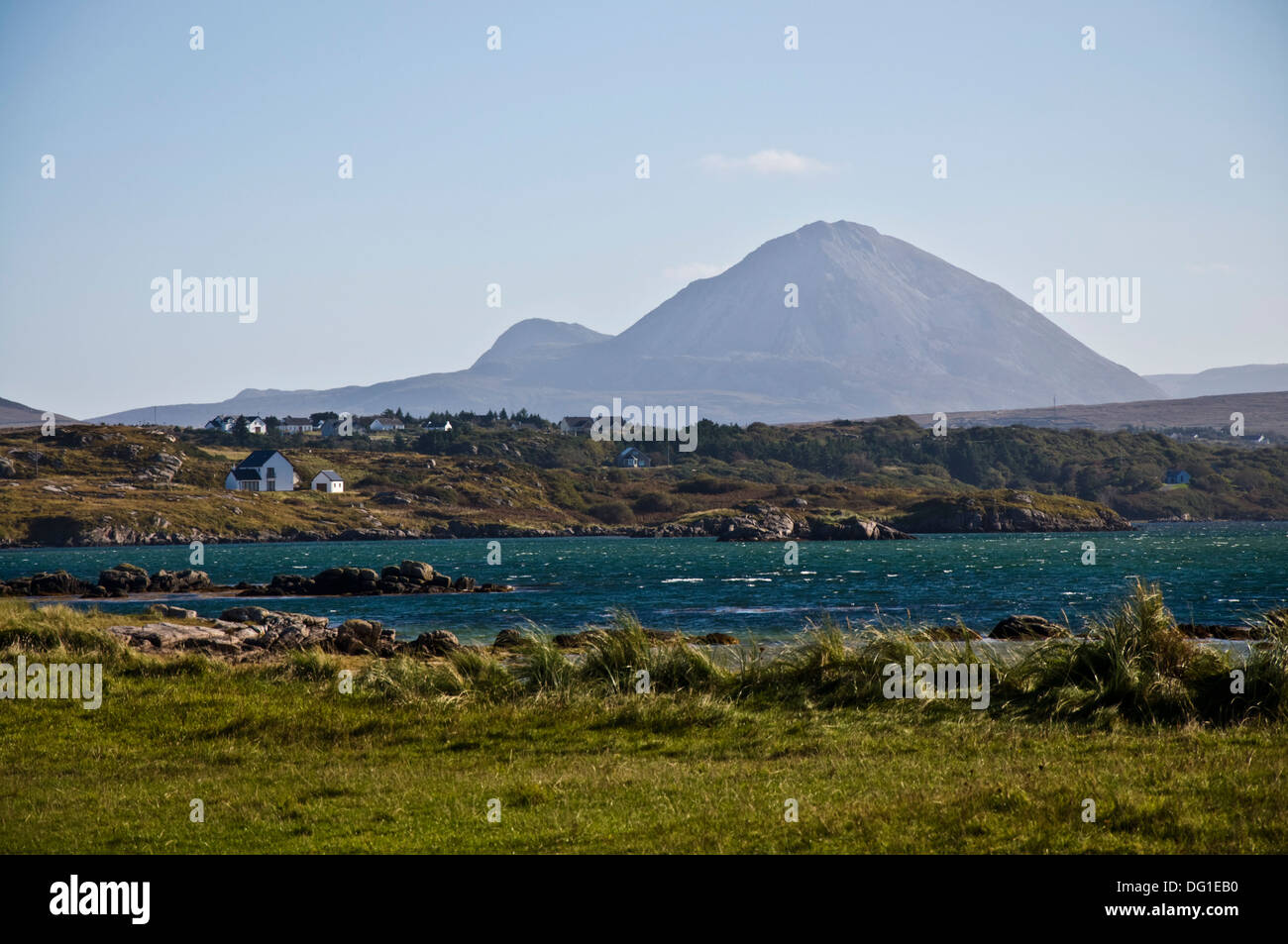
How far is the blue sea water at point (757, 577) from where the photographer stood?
186 ft

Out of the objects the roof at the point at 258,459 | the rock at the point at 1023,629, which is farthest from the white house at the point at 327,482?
the rock at the point at 1023,629

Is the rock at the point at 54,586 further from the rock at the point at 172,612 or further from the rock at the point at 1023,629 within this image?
the rock at the point at 1023,629

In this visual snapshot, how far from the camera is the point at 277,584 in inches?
3012

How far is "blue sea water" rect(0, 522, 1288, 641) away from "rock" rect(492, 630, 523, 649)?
8981 mm

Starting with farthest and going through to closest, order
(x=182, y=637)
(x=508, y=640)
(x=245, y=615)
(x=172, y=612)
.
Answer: (x=172, y=612)
(x=245, y=615)
(x=508, y=640)
(x=182, y=637)

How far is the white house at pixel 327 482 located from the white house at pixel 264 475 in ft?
9.40

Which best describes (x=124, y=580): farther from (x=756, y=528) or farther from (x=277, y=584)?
(x=756, y=528)

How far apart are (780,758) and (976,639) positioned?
311 inches

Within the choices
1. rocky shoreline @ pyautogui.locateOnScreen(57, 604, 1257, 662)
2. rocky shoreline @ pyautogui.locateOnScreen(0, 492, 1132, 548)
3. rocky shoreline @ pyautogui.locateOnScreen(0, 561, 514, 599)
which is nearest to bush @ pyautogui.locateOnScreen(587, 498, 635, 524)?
rocky shoreline @ pyautogui.locateOnScreen(0, 492, 1132, 548)

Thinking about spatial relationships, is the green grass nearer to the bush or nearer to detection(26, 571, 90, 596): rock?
detection(26, 571, 90, 596): rock

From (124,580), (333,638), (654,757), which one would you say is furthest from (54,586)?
(654,757)

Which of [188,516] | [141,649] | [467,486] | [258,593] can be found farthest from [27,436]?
[141,649]

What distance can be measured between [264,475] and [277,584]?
112m
